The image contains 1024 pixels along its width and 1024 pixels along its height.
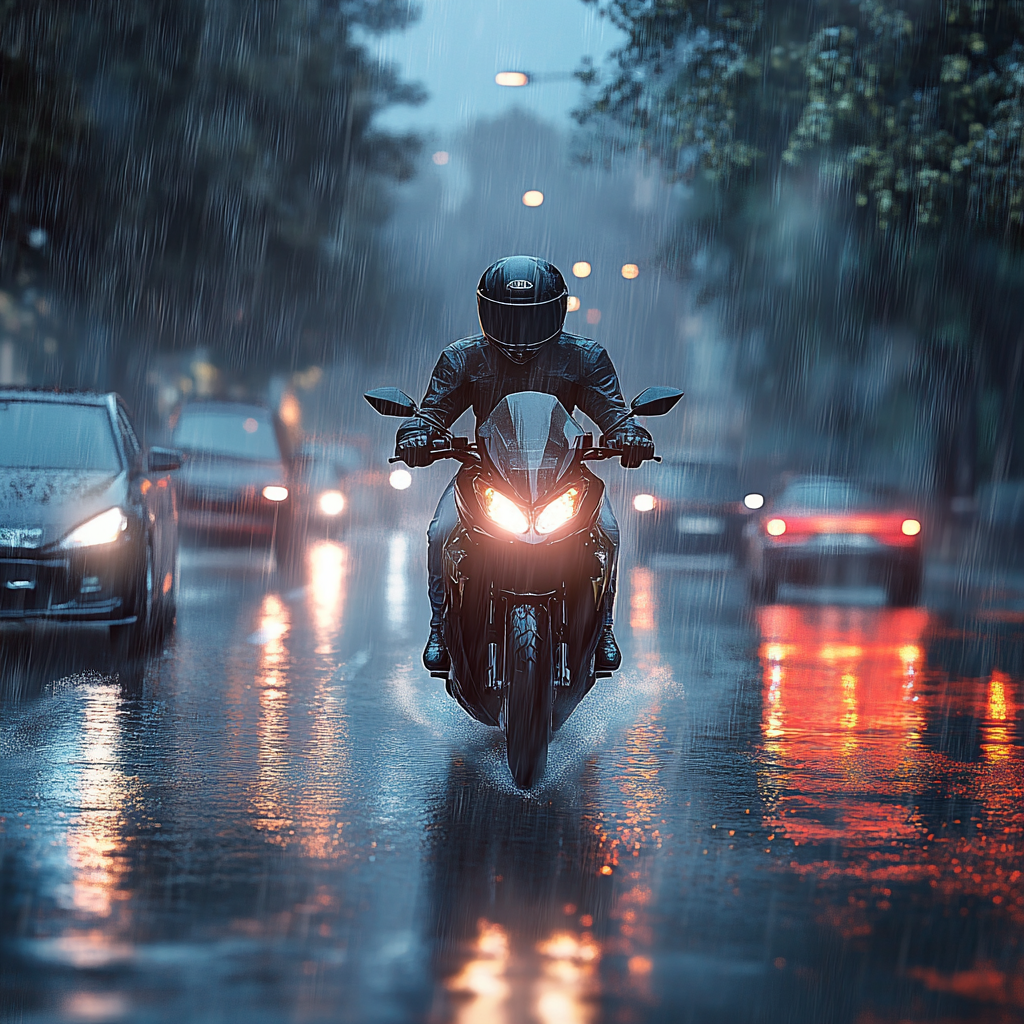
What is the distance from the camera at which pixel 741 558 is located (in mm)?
24391

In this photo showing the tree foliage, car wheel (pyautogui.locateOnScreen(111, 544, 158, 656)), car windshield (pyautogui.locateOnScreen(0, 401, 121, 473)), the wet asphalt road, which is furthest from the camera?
the tree foliage

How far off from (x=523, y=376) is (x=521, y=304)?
42cm

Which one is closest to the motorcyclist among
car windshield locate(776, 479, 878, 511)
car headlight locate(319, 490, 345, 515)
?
car windshield locate(776, 479, 878, 511)

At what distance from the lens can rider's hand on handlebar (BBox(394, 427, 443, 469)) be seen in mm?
7379

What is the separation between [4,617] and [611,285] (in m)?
109

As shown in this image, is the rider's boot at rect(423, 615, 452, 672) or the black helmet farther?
the rider's boot at rect(423, 615, 452, 672)

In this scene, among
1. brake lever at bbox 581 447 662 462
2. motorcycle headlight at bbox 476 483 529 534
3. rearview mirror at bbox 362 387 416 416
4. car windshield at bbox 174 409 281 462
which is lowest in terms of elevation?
motorcycle headlight at bbox 476 483 529 534

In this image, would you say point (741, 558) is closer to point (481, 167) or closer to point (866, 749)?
point (866, 749)

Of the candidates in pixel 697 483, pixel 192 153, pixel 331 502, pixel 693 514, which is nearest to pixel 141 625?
pixel 693 514

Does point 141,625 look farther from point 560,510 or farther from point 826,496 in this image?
point 826,496

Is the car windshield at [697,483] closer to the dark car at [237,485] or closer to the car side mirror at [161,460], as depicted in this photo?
the dark car at [237,485]

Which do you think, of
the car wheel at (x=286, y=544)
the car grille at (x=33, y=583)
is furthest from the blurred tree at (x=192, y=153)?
the car grille at (x=33, y=583)

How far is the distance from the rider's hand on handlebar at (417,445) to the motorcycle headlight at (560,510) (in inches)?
21.5

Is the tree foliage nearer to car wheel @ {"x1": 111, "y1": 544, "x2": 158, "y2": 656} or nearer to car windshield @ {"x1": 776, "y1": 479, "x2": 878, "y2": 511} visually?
car windshield @ {"x1": 776, "y1": 479, "x2": 878, "y2": 511}
